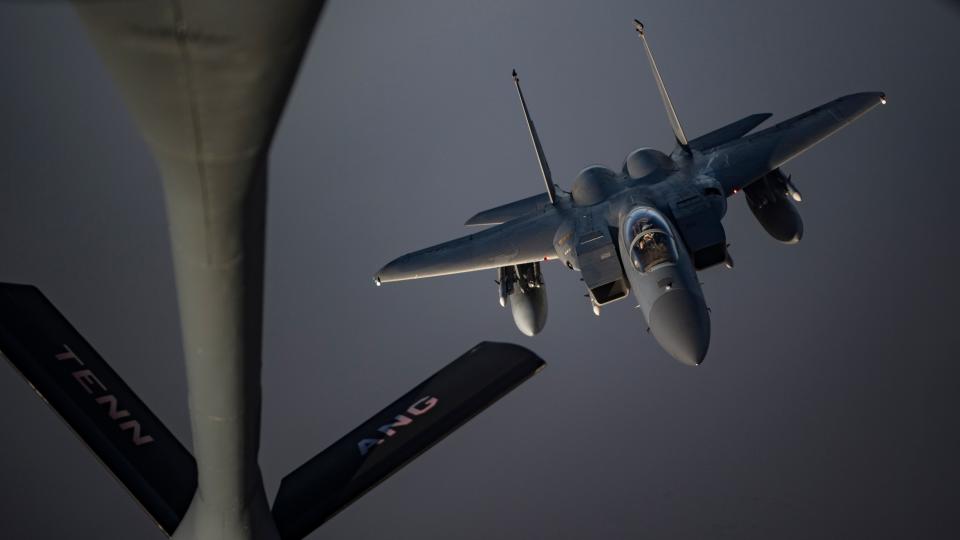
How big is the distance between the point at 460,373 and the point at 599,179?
38.7ft

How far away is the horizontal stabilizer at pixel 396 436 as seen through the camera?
5945 mm

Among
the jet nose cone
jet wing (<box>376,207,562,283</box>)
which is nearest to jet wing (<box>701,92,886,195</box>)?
jet wing (<box>376,207,562,283</box>)

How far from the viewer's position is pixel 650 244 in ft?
45.6

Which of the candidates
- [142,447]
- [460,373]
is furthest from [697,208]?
[142,447]

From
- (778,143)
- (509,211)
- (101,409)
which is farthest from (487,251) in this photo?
(101,409)

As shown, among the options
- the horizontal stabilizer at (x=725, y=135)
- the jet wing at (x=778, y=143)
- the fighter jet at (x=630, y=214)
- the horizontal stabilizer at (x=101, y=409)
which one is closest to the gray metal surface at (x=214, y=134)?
the horizontal stabilizer at (x=101, y=409)

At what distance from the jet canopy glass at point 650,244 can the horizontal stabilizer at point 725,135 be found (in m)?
4.97

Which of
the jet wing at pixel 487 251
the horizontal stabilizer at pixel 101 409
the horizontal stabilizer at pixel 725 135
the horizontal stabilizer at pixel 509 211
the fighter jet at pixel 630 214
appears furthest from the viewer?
the horizontal stabilizer at pixel 509 211

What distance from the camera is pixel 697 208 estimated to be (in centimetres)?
1547

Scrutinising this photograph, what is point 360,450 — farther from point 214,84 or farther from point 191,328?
point 214,84

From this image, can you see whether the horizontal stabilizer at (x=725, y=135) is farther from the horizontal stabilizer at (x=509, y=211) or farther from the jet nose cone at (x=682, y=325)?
the jet nose cone at (x=682, y=325)

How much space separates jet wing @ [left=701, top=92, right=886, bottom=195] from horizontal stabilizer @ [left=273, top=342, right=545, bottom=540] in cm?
1159

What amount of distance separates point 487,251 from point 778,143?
6452 millimetres

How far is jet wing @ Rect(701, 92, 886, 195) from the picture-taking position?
17000 millimetres
